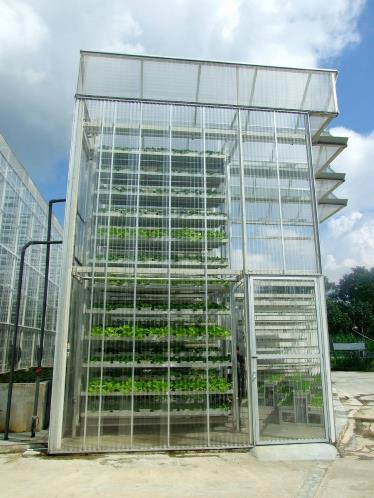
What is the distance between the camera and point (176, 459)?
586cm

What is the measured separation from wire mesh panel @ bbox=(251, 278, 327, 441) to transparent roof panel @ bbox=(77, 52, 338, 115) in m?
3.59

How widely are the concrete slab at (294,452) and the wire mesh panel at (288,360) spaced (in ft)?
0.73

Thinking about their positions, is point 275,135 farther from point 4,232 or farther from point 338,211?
point 4,232

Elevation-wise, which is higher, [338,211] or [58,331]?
[338,211]

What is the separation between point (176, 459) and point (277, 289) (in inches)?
124

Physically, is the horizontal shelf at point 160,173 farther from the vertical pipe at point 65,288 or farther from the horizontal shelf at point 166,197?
the vertical pipe at point 65,288

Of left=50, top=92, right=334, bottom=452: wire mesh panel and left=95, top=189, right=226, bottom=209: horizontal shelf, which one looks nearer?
left=50, top=92, right=334, bottom=452: wire mesh panel

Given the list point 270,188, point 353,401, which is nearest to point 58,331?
point 270,188

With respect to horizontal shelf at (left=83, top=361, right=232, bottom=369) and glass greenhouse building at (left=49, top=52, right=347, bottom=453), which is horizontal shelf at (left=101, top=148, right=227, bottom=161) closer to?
glass greenhouse building at (left=49, top=52, right=347, bottom=453)

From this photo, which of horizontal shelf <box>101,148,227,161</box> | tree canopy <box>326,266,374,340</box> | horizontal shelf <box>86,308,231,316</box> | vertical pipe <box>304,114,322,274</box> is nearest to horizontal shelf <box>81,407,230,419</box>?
horizontal shelf <box>86,308,231,316</box>

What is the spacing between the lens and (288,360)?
21.9ft

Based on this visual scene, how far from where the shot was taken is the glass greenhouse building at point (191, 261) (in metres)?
6.48

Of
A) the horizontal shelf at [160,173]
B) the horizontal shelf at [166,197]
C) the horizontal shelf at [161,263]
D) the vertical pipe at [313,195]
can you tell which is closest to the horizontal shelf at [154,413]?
the horizontal shelf at [161,263]

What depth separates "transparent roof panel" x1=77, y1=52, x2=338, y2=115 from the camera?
7574 mm
